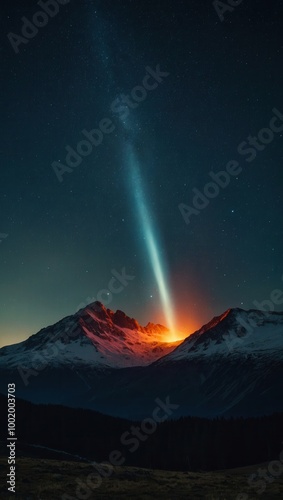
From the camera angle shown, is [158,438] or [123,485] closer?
[123,485]

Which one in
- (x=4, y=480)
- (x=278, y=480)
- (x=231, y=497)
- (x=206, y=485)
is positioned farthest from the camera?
(x=278, y=480)

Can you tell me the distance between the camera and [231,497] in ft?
83.1

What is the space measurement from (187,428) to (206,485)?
94.6 metres

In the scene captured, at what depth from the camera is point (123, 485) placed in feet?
93.2

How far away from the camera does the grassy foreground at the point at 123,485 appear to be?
24641 millimetres

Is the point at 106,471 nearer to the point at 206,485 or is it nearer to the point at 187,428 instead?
the point at 206,485

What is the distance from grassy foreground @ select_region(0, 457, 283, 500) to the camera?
24.6m

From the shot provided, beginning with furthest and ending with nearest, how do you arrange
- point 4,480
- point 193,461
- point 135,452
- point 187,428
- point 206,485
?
point 187,428, point 135,452, point 193,461, point 206,485, point 4,480

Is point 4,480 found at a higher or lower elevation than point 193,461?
higher

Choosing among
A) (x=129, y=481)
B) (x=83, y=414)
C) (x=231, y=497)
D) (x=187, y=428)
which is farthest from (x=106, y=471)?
(x=83, y=414)

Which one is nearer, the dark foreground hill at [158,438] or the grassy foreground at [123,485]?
the grassy foreground at [123,485]

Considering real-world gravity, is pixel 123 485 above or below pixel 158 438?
above

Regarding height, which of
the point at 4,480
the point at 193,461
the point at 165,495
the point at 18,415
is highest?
the point at 18,415

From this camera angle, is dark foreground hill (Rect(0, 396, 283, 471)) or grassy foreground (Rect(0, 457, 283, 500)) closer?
grassy foreground (Rect(0, 457, 283, 500))
